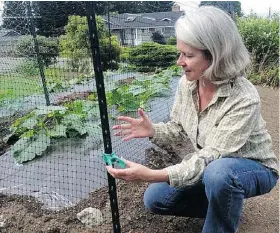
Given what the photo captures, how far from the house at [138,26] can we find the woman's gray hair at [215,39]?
180 centimetres

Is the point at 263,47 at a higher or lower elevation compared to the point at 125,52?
lower

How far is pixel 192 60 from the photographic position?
138 cm

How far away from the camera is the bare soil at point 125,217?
1.82 m

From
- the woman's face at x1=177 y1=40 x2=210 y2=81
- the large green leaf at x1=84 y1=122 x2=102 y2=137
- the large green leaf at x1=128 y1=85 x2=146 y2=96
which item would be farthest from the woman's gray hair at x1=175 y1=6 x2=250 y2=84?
the large green leaf at x1=128 y1=85 x2=146 y2=96

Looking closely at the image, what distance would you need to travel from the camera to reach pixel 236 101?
54.3 inches

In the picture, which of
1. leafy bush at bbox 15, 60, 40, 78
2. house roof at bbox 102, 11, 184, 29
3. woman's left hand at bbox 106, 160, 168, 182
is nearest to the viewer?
woman's left hand at bbox 106, 160, 168, 182

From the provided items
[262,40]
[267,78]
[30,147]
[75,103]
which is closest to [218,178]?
[30,147]

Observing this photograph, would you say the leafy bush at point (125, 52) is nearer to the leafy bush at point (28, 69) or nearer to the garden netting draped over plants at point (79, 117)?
the garden netting draped over plants at point (79, 117)

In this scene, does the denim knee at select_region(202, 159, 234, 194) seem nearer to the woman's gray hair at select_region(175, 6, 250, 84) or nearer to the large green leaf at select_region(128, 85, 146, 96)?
the woman's gray hair at select_region(175, 6, 250, 84)

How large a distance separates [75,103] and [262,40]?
16.4ft

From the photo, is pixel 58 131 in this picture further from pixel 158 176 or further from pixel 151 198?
pixel 158 176

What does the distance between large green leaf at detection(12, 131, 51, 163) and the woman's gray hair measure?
1.55 m

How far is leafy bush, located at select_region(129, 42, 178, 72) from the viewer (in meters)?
4.40

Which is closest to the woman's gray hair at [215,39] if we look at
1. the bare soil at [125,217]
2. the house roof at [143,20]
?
the bare soil at [125,217]
